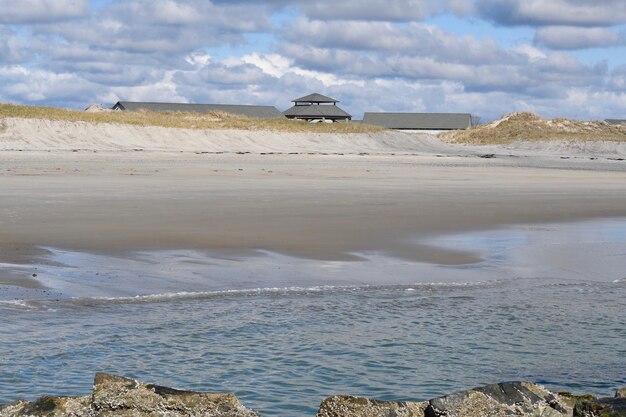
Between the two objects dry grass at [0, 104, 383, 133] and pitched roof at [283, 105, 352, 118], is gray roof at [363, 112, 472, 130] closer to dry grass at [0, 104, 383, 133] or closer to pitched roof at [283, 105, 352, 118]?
pitched roof at [283, 105, 352, 118]

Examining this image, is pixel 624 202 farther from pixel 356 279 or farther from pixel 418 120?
pixel 418 120

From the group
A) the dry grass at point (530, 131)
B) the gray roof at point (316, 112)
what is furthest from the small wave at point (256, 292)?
the gray roof at point (316, 112)

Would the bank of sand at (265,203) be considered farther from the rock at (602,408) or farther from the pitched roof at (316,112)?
the pitched roof at (316,112)

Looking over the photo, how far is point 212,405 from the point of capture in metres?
5.36

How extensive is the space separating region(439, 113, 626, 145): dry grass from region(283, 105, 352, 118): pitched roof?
31.6ft

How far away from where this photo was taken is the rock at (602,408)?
5066 millimetres

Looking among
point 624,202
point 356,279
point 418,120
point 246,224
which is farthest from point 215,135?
point 418,120

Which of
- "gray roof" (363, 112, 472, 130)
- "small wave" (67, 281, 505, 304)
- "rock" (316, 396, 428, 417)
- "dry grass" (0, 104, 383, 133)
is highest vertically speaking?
"gray roof" (363, 112, 472, 130)

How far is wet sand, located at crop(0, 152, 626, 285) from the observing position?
14172 mm

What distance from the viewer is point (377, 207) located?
1952 cm

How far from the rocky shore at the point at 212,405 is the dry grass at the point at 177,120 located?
4047 cm

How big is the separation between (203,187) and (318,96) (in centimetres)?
7056

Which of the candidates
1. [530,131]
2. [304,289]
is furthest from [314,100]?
[304,289]

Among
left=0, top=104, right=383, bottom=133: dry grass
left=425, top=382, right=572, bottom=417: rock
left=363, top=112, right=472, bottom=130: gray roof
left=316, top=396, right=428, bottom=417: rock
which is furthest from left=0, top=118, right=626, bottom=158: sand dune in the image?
left=425, top=382, right=572, bottom=417: rock
